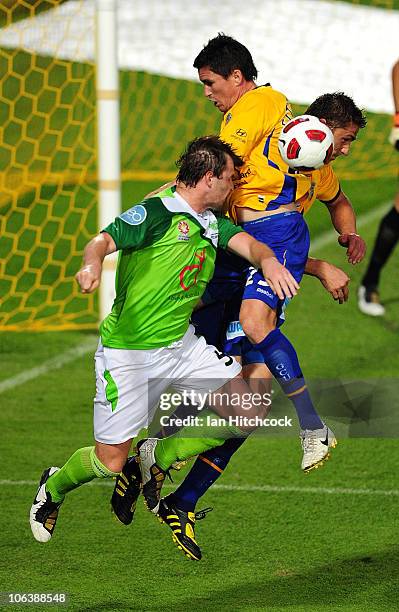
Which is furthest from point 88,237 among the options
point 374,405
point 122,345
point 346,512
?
point 122,345

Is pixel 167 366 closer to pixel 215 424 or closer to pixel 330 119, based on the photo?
pixel 215 424

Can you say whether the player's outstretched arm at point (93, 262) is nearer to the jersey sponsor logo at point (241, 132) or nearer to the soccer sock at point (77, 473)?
the jersey sponsor logo at point (241, 132)

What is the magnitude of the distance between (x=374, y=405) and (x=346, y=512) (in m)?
1.86

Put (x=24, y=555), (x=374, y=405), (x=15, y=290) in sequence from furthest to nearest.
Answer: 1. (x=15, y=290)
2. (x=374, y=405)
3. (x=24, y=555)

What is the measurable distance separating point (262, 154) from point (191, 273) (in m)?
0.74

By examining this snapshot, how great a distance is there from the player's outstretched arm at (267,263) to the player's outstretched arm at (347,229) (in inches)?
28.9

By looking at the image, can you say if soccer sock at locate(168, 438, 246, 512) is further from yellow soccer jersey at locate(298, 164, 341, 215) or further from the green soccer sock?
yellow soccer jersey at locate(298, 164, 341, 215)

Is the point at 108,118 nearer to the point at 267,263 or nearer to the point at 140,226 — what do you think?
the point at 140,226

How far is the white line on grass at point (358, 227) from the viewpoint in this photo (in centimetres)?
1265

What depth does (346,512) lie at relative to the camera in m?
6.75

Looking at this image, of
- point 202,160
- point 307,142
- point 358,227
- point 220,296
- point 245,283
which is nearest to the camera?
point 202,160

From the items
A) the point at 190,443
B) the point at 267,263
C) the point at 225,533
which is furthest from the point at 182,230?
the point at 225,533

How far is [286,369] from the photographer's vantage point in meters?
5.73

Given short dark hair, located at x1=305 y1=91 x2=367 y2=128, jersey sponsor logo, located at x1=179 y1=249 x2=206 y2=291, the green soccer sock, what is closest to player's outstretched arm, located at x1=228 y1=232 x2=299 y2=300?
jersey sponsor logo, located at x1=179 y1=249 x2=206 y2=291
